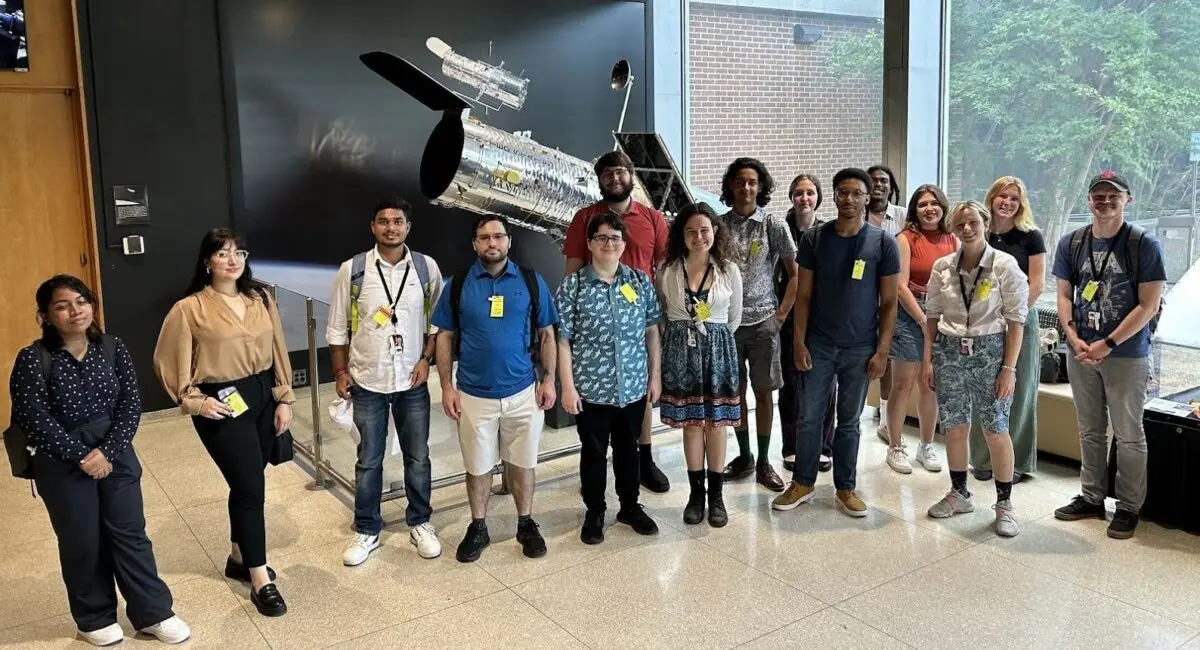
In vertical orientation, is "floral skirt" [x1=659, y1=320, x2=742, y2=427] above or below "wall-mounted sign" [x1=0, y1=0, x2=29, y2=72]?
below

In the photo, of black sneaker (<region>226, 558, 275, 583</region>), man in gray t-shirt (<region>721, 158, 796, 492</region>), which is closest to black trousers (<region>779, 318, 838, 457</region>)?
man in gray t-shirt (<region>721, 158, 796, 492</region>)

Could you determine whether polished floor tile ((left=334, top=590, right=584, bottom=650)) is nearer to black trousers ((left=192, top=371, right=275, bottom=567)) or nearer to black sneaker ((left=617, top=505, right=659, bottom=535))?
black trousers ((left=192, top=371, right=275, bottom=567))

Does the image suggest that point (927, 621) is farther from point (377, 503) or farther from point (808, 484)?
point (377, 503)

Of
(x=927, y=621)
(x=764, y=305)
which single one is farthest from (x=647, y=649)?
(x=764, y=305)

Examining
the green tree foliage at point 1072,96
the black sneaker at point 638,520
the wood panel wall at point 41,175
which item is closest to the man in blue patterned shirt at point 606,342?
the black sneaker at point 638,520

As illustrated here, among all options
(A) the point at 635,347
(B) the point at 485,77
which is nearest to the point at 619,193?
(A) the point at 635,347

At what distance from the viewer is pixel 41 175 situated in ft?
17.7

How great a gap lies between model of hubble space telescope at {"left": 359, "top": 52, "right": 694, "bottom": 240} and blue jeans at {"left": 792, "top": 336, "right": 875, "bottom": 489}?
5.37ft

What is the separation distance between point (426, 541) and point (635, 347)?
1119 mm

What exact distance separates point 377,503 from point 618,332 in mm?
1179

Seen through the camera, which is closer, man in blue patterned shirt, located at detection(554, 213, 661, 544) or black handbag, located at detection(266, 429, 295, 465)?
black handbag, located at detection(266, 429, 295, 465)

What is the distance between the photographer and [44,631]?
10.0 ft

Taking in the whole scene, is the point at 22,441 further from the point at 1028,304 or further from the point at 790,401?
the point at 1028,304

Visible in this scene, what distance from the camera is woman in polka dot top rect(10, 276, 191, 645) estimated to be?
8.81 ft
